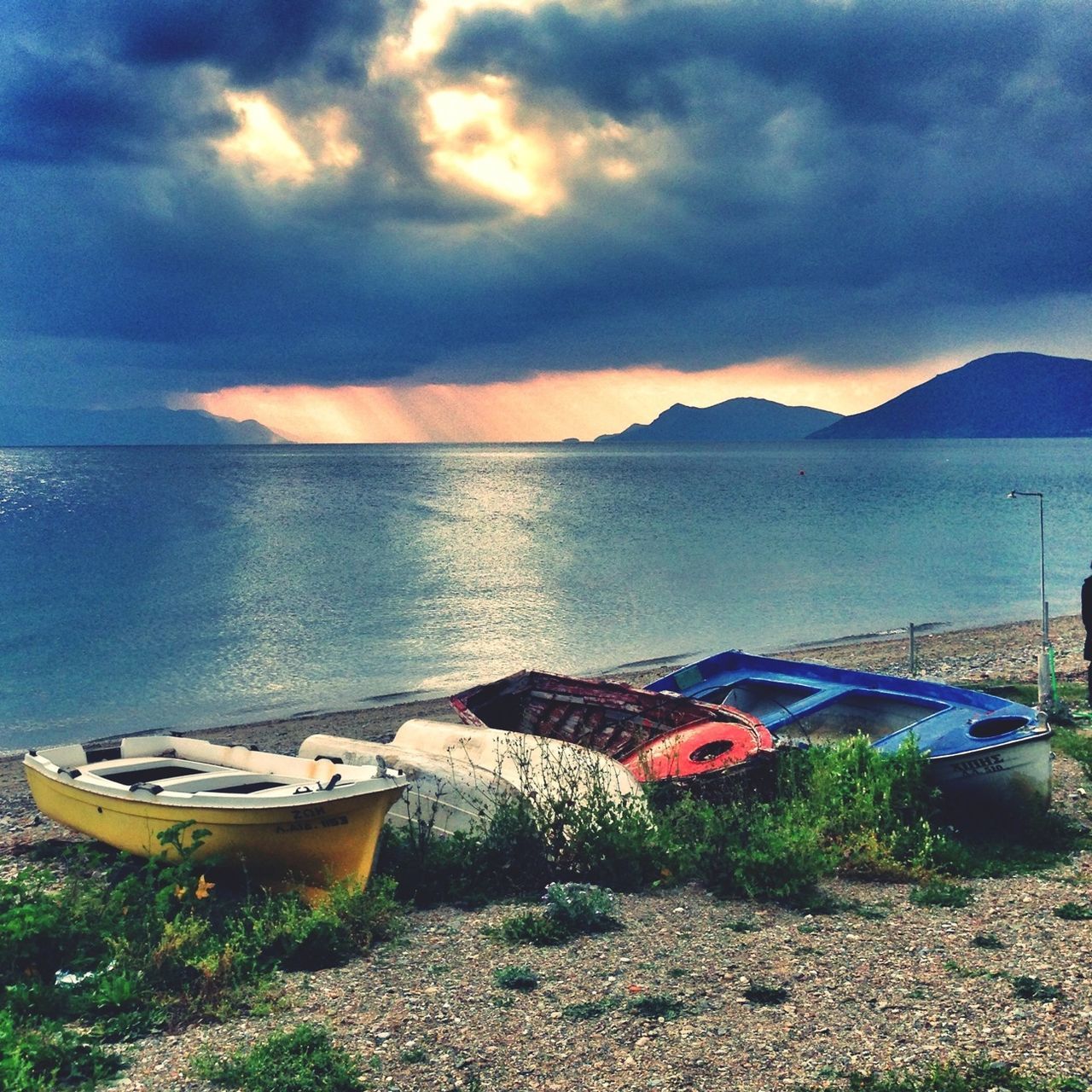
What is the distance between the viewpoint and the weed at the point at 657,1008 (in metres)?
6.76

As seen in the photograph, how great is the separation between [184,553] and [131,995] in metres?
60.9

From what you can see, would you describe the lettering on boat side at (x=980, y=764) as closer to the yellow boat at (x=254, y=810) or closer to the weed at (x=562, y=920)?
the weed at (x=562, y=920)

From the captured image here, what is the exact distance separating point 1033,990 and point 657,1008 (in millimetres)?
2542

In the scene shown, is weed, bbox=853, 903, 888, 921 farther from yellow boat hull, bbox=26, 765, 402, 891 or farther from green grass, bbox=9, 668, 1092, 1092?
yellow boat hull, bbox=26, 765, 402, 891

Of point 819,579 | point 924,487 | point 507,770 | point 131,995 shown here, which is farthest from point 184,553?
point 924,487

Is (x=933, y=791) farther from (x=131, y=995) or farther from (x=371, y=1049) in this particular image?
(x=131, y=995)

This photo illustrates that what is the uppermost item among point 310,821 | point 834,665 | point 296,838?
point 310,821

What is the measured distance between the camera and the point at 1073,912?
8344 mm

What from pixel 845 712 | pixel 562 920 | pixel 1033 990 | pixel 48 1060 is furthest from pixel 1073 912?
pixel 48 1060

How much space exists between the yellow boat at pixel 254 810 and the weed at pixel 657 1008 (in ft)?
10.7

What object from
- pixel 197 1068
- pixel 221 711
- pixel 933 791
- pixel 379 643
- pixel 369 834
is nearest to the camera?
pixel 197 1068

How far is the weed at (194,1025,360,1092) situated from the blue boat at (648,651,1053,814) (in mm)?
7101

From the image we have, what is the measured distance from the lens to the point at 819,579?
161ft

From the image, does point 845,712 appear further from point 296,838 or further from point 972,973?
point 296,838
